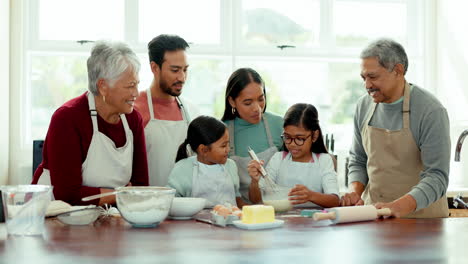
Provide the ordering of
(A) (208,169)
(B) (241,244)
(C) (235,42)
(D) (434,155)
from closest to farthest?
(B) (241,244) → (D) (434,155) → (A) (208,169) → (C) (235,42)

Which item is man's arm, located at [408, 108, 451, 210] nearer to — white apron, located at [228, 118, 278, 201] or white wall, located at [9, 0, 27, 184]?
white apron, located at [228, 118, 278, 201]

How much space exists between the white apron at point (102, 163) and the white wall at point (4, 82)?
189 cm

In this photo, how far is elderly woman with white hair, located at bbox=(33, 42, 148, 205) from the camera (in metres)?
2.44

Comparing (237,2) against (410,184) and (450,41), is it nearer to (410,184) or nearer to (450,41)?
(450,41)

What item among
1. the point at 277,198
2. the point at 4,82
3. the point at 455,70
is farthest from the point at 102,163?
the point at 455,70

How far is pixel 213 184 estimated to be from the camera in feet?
8.84

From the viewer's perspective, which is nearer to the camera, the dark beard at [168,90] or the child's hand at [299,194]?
the child's hand at [299,194]

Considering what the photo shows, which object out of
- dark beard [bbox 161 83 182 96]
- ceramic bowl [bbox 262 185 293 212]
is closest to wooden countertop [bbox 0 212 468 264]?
ceramic bowl [bbox 262 185 293 212]

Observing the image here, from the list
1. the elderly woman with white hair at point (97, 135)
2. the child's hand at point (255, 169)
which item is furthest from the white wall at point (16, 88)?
the child's hand at point (255, 169)

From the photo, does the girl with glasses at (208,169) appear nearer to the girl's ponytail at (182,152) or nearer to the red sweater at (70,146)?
the girl's ponytail at (182,152)

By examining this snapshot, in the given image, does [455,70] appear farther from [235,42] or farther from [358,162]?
[358,162]

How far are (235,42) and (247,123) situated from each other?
211 centimetres

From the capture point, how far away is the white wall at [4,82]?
4.24m

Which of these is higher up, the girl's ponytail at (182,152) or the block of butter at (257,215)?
the girl's ponytail at (182,152)
